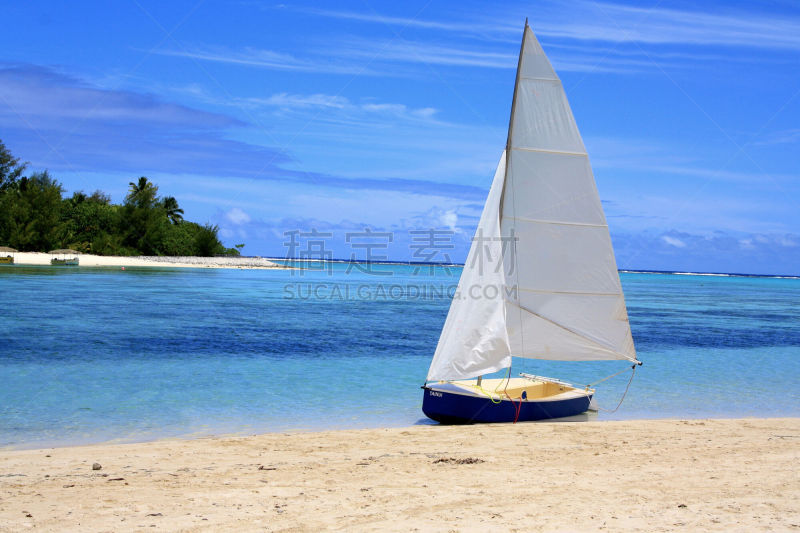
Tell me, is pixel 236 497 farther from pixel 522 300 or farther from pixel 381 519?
pixel 522 300

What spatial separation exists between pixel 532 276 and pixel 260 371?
10481 mm

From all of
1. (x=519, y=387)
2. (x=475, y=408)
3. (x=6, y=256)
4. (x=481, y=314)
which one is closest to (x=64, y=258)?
(x=6, y=256)

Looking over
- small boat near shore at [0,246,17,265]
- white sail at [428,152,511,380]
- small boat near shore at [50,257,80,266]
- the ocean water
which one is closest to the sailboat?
white sail at [428,152,511,380]

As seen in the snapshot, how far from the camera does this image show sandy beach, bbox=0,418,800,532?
686 centimetres

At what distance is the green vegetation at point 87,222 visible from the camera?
8681 centimetres

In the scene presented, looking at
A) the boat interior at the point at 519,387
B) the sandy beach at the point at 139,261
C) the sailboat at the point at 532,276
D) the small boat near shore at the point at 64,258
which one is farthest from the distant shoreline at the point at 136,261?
the sailboat at the point at 532,276

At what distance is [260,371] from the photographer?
68.5 ft

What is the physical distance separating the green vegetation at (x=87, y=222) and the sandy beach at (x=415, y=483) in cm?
8781

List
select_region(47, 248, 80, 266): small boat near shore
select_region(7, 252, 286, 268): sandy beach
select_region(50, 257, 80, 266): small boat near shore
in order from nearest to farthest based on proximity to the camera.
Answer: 1. select_region(7, 252, 286, 268): sandy beach
2. select_region(50, 257, 80, 266): small boat near shore
3. select_region(47, 248, 80, 266): small boat near shore

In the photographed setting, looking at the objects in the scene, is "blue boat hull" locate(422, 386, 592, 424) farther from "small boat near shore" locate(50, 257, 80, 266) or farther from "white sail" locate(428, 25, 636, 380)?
"small boat near shore" locate(50, 257, 80, 266)

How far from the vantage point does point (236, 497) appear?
769 cm

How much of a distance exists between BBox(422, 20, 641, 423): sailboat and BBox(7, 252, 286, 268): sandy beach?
283ft

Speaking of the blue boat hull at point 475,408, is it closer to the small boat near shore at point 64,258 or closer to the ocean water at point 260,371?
the ocean water at point 260,371

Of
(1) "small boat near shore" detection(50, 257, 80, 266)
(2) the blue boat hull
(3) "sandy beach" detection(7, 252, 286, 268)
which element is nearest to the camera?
(2) the blue boat hull
